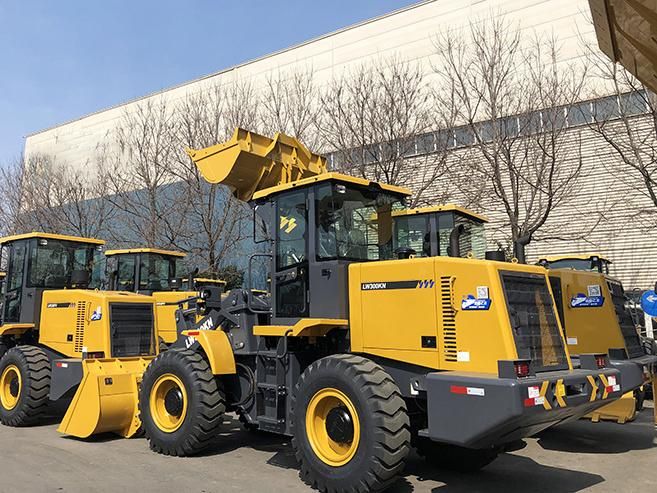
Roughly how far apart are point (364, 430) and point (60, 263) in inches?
288

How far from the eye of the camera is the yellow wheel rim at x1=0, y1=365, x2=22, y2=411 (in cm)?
880

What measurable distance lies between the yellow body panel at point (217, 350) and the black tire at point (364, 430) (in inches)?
62.4

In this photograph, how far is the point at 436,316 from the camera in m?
5.30

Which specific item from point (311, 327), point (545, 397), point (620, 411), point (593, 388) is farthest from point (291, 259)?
point (620, 411)

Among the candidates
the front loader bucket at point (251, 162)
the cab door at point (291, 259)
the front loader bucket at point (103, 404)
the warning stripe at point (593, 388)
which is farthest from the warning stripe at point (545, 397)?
the front loader bucket at point (103, 404)

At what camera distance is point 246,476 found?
20.2 feet

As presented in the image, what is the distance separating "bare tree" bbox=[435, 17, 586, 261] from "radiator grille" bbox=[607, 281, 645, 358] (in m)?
5.62

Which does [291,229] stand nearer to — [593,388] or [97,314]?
[593,388]

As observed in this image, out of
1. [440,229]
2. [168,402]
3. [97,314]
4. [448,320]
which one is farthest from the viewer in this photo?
[440,229]

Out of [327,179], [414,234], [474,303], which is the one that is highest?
[327,179]

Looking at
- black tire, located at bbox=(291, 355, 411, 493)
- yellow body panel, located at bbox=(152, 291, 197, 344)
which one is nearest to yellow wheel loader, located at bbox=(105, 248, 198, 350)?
yellow body panel, located at bbox=(152, 291, 197, 344)

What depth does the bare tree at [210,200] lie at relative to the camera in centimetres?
1962

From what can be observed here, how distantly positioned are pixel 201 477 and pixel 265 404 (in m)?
1.03

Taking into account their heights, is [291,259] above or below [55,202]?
below
